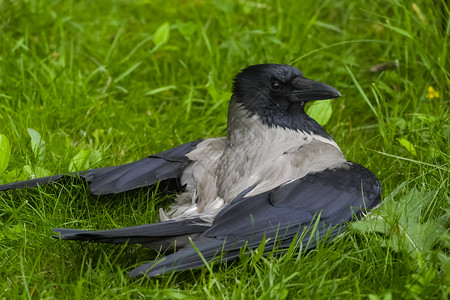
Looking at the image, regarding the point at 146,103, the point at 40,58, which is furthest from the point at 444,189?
the point at 40,58

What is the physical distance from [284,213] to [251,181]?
0.38 m

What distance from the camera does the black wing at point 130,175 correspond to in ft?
11.4

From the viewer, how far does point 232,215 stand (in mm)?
2988

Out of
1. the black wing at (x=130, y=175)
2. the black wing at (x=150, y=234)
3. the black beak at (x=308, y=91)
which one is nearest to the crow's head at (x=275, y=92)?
the black beak at (x=308, y=91)

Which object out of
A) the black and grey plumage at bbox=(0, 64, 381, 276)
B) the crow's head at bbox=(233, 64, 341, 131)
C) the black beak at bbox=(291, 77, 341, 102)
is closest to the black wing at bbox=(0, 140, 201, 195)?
the black and grey plumage at bbox=(0, 64, 381, 276)

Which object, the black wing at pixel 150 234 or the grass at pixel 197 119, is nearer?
the black wing at pixel 150 234

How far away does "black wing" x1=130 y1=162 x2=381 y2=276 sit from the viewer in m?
2.81

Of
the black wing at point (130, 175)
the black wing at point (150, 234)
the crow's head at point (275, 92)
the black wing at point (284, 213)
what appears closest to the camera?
the black wing at point (150, 234)

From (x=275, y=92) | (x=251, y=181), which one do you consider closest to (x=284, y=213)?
(x=251, y=181)

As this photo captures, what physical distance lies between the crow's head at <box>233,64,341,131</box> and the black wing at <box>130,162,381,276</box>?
0.50m

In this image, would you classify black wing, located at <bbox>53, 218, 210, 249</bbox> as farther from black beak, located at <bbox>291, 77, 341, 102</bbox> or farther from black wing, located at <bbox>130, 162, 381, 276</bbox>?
black beak, located at <bbox>291, 77, 341, 102</bbox>

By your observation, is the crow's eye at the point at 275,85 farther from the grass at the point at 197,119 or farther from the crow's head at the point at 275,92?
the grass at the point at 197,119

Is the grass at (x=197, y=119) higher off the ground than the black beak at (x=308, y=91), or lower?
lower

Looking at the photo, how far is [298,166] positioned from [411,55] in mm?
1972
